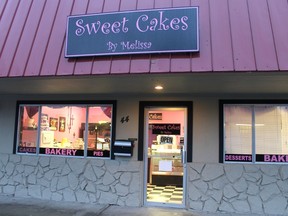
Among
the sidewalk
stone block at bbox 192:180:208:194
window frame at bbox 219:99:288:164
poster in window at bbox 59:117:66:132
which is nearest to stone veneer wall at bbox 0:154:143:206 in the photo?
the sidewalk

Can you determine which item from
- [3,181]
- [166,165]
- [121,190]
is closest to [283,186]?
[166,165]

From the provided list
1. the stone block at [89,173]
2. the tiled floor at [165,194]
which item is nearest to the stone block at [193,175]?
the tiled floor at [165,194]

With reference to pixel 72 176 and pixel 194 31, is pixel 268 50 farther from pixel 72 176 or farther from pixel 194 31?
pixel 72 176

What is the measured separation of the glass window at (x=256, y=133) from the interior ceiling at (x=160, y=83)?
463 mm

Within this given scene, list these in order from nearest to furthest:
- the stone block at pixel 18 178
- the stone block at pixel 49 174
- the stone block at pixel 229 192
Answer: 1. the stone block at pixel 229 192
2. the stone block at pixel 49 174
3. the stone block at pixel 18 178

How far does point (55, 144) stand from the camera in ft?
27.3

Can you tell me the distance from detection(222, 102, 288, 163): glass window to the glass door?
104cm

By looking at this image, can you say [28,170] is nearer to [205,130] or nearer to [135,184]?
[135,184]

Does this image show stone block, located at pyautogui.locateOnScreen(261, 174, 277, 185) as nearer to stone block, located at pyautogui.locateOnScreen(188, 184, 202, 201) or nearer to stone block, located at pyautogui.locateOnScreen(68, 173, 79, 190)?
stone block, located at pyautogui.locateOnScreen(188, 184, 202, 201)

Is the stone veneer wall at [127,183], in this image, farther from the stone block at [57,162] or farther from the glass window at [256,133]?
the glass window at [256,133]

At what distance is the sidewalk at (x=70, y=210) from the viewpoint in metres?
6.85

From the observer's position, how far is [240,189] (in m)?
7.04

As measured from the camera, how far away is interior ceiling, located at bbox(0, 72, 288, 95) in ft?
18.7

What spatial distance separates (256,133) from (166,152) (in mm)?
2157
